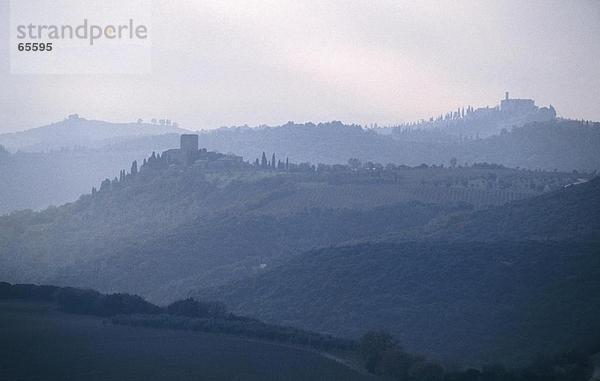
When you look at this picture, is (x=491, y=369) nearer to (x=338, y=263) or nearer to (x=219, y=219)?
(x=338, y=263)

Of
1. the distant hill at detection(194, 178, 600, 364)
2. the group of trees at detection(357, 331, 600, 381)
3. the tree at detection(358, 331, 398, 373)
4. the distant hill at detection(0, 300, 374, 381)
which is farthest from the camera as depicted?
the distant hill at detection(194, 178, 600, 364)

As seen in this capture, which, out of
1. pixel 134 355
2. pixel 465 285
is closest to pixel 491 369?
pixel 134 355

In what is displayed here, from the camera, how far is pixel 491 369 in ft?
158

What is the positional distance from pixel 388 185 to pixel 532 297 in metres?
52.8

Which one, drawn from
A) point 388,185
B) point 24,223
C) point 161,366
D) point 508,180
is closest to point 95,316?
point 161,366

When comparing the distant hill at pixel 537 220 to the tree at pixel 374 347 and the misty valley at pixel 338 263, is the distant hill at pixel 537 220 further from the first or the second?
the tree at pixel 374 347

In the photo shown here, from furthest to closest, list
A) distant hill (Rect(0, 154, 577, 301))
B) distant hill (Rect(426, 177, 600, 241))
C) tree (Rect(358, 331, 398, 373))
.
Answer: distant hill (Rect(0, 154, 577, 301)), distant hill (Rect(426, 177, 600, 241)), tree (Rect(358, 331, 398, 373))

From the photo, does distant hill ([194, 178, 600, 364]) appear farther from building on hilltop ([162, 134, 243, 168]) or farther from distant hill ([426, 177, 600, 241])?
building on hilltop ([162, 134, 243, 168])

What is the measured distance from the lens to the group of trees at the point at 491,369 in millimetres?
47250

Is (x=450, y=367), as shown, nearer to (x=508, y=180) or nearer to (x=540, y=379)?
(x=540, y=379)

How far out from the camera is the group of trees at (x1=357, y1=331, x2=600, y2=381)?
47.2 metres

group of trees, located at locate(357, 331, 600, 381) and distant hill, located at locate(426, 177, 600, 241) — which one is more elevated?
distant hill, located at locate(426, 177, 600, 241)

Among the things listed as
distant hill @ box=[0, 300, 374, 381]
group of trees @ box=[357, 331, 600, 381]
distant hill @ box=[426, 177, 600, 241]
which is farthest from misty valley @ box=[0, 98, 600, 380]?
distant hill @ box=[0, 300, 374, 381]

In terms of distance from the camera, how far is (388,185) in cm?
11856
